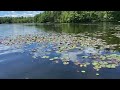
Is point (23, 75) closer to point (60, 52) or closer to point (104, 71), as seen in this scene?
point (104, 71)

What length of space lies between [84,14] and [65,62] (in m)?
35.9

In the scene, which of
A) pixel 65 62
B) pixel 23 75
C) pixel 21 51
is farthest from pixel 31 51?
pixel 23 75

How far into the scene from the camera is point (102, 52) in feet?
28.9

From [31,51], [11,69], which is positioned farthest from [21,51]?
[11,69]

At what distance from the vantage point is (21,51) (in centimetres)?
957
